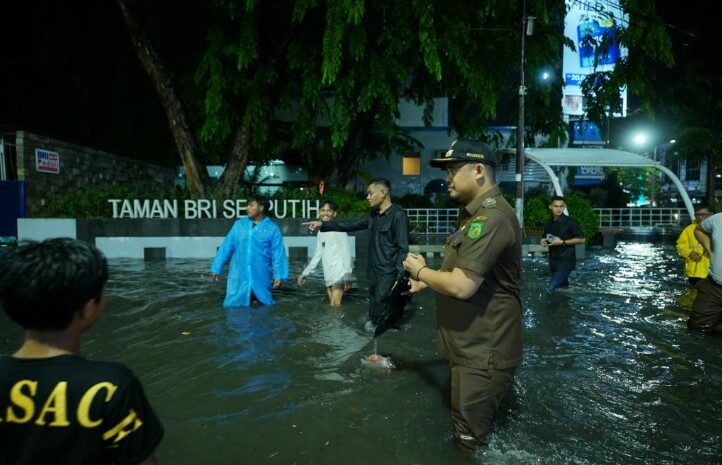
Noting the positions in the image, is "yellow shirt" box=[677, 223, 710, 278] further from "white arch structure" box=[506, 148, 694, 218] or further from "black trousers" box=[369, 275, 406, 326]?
"white arch structure" box=[506, 148, 694, 218]

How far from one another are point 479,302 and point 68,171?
16.2 m

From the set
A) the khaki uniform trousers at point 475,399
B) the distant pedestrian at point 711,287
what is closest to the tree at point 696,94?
the distant pedestrian at point 711,287

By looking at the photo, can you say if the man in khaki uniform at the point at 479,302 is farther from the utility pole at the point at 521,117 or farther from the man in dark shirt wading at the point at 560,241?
the utility pole at the point at 521,117

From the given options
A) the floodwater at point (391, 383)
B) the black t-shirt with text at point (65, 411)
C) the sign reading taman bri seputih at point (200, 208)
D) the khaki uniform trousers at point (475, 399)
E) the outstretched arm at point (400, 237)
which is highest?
the sign reading taman bri seputih at point (200, 208)

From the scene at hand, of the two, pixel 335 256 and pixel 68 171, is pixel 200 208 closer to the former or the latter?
pixel 68 171

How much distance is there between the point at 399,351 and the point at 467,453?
2.74m

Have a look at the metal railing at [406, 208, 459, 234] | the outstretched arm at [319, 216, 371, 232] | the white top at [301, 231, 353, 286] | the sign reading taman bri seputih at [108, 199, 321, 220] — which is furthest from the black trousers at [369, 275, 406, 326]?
the metal railing at [406, 208, 459, 234]

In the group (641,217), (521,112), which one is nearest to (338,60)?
(521,112)

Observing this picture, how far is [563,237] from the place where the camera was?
8.73 m

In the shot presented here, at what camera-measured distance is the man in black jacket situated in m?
6.21

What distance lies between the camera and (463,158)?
320 centimetres

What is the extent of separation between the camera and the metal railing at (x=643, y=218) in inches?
901

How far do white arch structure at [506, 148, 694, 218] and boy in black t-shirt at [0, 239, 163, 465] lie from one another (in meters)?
17.8

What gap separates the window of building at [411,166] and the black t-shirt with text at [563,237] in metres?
19.5
